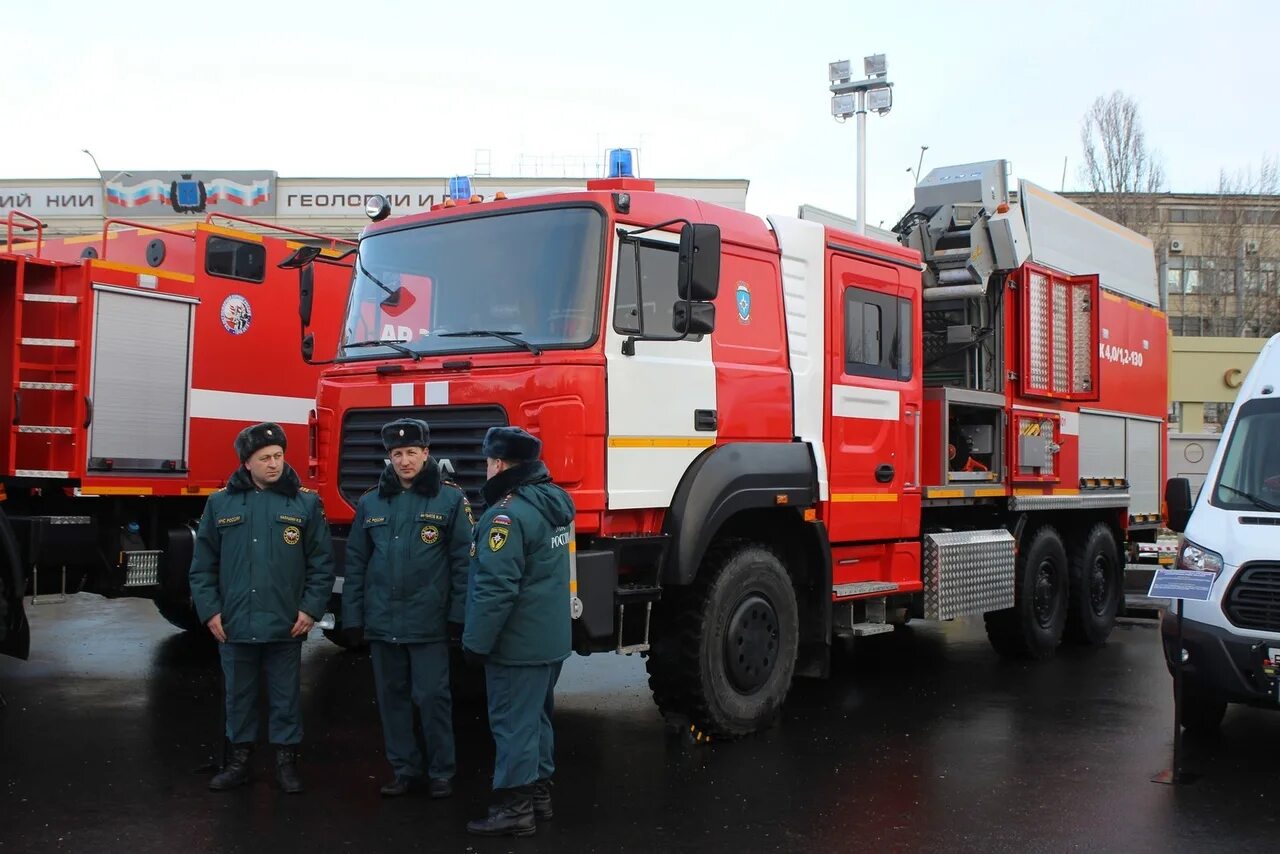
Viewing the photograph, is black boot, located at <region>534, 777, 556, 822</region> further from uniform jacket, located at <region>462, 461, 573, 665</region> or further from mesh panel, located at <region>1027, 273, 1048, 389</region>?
mesh panel, located at <region>1027, 273, 1048, 389</region>

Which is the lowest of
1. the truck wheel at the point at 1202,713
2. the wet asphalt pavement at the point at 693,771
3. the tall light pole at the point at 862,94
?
the wet asphalt pavement at the point at 693,771

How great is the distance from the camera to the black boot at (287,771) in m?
6.09

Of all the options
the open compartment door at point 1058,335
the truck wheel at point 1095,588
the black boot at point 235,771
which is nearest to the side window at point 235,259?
the black boot at point 235,771

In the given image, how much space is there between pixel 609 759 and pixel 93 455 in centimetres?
414

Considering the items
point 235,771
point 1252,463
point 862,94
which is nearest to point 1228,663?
point 1252,463

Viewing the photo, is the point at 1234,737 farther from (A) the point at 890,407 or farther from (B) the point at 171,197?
(B) the point at 171,197

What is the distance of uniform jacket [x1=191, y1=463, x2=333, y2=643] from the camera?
6062 mm

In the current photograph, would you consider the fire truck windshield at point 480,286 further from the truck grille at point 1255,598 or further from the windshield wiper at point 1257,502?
the windshield wiper at point 1257,502

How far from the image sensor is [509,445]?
546 cm

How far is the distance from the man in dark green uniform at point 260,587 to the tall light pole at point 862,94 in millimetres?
11824

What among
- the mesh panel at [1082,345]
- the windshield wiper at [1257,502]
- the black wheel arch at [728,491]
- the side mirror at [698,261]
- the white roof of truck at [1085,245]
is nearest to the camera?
the side mirror at [698,261]

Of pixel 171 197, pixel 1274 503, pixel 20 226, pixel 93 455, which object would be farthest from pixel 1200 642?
pixel 171 197

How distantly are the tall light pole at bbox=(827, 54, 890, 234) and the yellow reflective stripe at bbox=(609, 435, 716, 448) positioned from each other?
33.9 ft

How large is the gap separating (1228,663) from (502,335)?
165 inches
